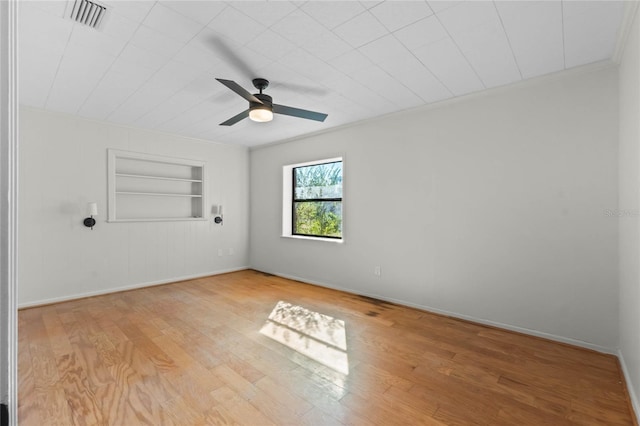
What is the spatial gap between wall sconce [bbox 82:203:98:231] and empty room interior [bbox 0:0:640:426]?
3 centimetres

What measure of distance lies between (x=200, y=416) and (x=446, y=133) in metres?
3.37

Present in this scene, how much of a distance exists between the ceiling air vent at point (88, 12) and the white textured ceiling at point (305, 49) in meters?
0.05

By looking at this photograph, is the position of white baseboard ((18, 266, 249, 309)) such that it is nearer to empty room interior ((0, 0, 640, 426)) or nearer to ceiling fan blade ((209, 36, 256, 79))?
empty room interior ((0, 0, 640, 426))

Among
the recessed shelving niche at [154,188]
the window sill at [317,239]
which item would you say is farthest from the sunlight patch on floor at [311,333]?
the recessed shelving niche at [154,188]

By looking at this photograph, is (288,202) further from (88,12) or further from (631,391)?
(631,391)

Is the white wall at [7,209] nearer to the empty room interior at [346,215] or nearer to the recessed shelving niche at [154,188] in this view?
the empty room interior at [346,215]

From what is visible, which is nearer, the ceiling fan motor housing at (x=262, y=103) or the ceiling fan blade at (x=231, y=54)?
the ceiling fan blade at (x=231, y=54)

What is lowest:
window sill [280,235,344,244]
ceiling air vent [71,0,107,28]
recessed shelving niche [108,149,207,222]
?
window sill [280,235,344,244]

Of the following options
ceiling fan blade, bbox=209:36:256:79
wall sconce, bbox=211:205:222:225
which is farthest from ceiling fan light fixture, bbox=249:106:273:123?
wall sconce, bbox=211:205:222:225

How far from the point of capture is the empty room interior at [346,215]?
188 centimetres

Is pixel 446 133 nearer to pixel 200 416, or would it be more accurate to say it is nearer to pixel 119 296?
pixel 200 416

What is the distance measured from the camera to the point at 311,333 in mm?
2898

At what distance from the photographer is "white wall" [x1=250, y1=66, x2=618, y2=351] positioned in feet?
8.38

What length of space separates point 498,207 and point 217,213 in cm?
431
